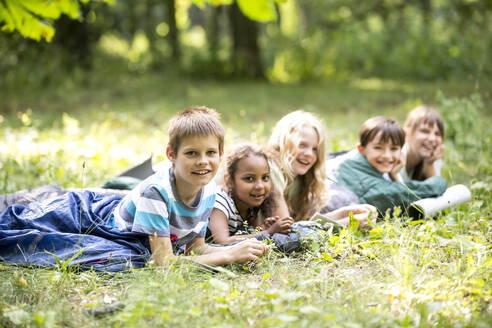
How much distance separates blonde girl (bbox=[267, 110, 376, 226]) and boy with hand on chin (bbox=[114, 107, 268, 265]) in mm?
818

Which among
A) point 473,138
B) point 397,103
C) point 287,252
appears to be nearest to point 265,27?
point 397,103

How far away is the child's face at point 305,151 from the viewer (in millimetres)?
3688

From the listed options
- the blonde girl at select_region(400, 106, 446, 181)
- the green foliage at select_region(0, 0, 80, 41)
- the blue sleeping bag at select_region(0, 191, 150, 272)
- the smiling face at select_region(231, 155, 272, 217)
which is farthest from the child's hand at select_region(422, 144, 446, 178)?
the green foliage at select_region(0, 0, 80, 41)

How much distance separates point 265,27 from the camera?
17.8m

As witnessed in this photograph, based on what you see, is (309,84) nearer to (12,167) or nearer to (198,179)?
(12,167)

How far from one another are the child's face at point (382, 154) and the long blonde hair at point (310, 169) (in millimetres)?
496

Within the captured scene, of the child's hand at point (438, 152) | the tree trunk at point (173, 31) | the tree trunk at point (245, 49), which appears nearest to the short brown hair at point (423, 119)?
the child's hand at point (438, 152)

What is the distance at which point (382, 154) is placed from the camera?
13.1 ft

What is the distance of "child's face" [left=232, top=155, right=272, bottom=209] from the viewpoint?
326cm

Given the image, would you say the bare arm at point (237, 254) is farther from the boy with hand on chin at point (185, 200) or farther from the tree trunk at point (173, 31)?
the tree trunk at point (173, 31)

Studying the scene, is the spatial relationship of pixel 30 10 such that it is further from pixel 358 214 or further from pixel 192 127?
pixel 358 214

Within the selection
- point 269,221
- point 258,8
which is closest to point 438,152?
point 269,221

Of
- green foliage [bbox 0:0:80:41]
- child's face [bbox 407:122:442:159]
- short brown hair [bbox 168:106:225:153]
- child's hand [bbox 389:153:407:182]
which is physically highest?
green foliage [bbox 0:0:80:41]

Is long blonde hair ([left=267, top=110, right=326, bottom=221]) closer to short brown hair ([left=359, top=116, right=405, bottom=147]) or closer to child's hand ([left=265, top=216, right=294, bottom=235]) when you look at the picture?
short brown hair ([left=359, top=116, right=405, bottom=147])
